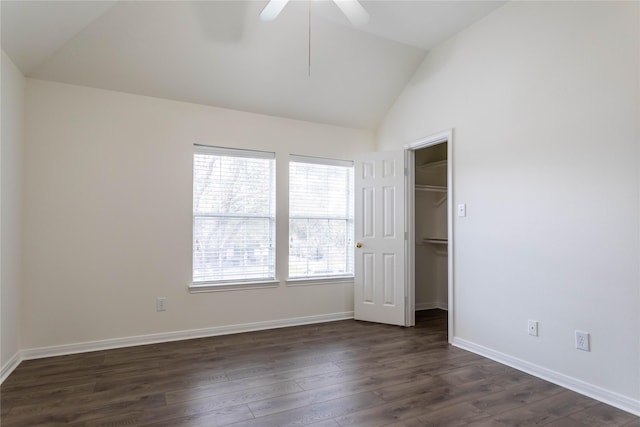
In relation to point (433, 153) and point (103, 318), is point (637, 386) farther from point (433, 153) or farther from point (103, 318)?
point (103, 318)

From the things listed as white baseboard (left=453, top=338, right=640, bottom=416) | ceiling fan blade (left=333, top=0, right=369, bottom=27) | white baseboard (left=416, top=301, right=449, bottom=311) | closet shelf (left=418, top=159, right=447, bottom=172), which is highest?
ceiling fan blade (left=333, top=0, right=369, bottom=27)

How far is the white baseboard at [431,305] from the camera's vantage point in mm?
4941

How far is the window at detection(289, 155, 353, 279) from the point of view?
420cm

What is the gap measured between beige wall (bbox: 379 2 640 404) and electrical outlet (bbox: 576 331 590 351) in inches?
1.7

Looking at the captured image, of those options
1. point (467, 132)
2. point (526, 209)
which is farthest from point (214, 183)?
point (526, 209)

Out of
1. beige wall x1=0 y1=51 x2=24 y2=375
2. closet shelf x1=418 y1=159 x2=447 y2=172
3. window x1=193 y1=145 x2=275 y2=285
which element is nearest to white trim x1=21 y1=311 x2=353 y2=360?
beige wall x1=0 y1=51 x2=24 y2=375

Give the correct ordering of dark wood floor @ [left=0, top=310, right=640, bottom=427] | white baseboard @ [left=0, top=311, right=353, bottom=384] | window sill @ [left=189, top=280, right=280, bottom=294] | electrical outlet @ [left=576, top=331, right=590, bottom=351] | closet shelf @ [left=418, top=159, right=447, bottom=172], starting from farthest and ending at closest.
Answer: closet shelf @ [left=418, top=159, right=447, bottom=172] → window sill @ [left=189, top=280, right=280, bottom=294] → white baseboard @ [left=0, top=311, right=353, bottom=384] → electrical outlet @ [left=576, top=331, right=590, bottom=351] → dark wood floor @ [left=0, top=310, right=640, bottom=427]

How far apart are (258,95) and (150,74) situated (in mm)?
1073

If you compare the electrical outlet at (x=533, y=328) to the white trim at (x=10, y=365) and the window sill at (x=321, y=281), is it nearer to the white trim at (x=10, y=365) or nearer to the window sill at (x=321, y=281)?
the window sill at (x=321, y=281)

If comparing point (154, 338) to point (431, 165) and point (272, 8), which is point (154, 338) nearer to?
point (272, 8)

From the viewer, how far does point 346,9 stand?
2.28 metres

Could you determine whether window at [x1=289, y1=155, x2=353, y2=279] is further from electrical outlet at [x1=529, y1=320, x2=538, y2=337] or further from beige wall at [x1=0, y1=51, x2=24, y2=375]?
beige wall at [x1=0, y1=51, x2=24, y2=375]

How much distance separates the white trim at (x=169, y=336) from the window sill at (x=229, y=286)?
405 millimetres

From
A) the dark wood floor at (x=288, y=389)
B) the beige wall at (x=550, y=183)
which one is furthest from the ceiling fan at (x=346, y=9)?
the dark wood floor at (x=288, y=389)
